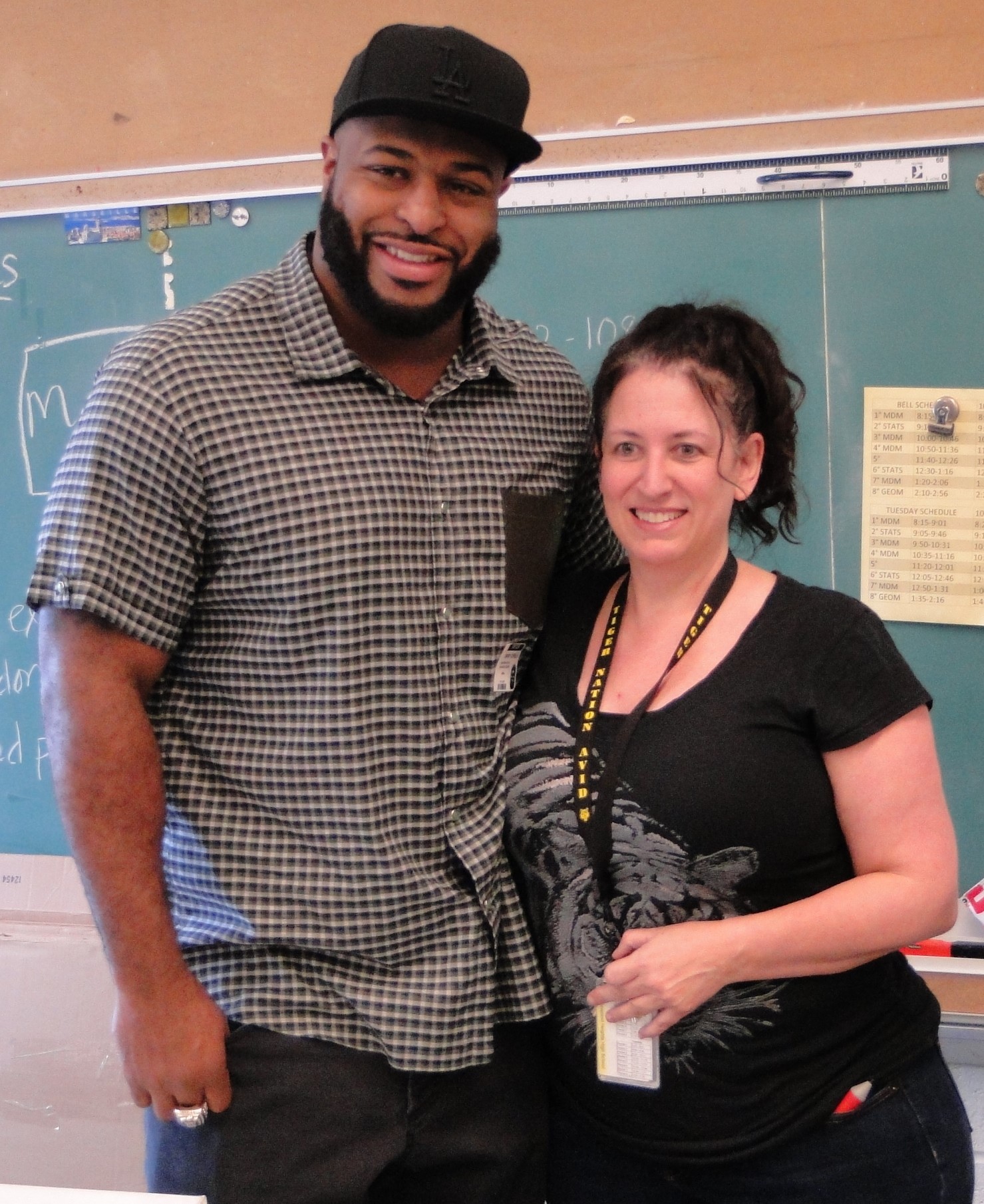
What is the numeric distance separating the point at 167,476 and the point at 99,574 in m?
0.12

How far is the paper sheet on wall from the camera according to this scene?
1.87m

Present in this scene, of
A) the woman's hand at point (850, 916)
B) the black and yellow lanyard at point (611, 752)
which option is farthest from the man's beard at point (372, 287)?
the woman's hand at point (850, 916)

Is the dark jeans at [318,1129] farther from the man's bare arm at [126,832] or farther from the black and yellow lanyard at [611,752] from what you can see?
the black and yellow lanyard at [611,752]

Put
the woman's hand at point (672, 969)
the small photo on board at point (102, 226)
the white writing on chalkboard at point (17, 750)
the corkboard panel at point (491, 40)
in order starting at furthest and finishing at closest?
1. the white writing on chalkboard at point (17, 750)
2. the small photo on board at point (102, 226)
3. the corkboard panel at point (491, 40)
4. the woman's hand at point (672, 969)

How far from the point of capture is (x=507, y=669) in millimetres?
1283

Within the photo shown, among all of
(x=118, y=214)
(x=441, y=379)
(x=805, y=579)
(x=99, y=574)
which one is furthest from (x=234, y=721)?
(x=118, y=214)

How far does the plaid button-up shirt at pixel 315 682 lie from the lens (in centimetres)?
115

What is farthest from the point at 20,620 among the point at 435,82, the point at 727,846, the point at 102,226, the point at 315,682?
the point at 727,846

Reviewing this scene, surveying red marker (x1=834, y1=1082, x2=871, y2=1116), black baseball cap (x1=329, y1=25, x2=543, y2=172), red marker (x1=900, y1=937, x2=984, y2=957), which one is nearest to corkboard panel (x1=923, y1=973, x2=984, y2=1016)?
red marker (x1=900, y1=937, x2=984, y2=957)

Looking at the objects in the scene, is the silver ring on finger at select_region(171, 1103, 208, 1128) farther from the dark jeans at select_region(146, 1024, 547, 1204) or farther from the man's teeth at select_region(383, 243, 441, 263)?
the man's teeth at select_region(383, 243, 441, 263)

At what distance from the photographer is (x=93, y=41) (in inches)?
85.7

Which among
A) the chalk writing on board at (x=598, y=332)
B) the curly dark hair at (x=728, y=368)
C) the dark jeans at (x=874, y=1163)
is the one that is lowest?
the dark jeans at (x=874, y=1163)

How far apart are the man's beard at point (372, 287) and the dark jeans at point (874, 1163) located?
842 mm

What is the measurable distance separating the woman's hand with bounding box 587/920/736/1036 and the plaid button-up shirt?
185 mm
